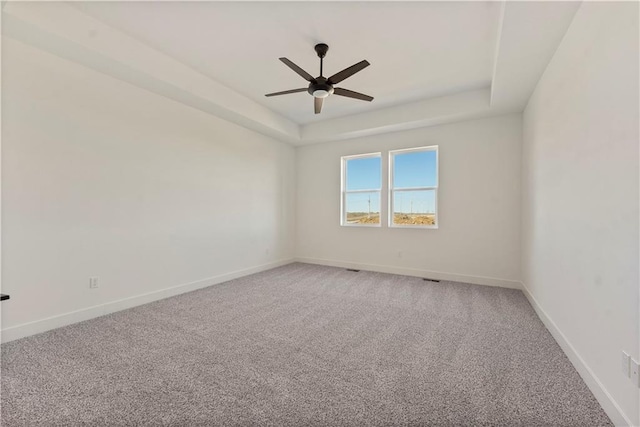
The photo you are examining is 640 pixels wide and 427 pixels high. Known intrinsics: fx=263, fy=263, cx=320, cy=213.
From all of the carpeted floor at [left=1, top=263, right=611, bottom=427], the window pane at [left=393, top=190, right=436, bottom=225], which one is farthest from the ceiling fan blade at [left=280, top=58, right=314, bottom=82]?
the window pane at [left=393, top=190, right=436, bottom=225]

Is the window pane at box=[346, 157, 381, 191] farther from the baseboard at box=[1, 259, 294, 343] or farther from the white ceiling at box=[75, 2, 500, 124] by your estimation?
the baseboard at box=[1, 259, 294, 343]

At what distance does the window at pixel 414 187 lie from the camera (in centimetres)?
467

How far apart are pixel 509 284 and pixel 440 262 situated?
987mm

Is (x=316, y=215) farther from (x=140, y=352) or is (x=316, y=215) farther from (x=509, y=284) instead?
(x=140, y=352)

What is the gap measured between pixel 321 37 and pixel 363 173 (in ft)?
10.0

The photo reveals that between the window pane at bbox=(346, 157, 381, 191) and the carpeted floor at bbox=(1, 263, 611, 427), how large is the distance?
2694 mm

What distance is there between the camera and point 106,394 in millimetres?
1632

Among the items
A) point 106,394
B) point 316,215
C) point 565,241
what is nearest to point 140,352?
point 106,394

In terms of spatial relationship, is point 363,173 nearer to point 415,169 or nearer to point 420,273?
point 415,169

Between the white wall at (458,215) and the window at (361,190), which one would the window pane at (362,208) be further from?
the white wall at (458,215)

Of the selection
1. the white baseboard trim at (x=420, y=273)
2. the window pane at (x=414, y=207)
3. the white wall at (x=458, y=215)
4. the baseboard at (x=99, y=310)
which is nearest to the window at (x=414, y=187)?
the window pane at (x=414, y=207)

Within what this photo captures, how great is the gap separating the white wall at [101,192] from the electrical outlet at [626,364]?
4241 mm

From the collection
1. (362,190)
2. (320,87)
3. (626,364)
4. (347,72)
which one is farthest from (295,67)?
(362,190)

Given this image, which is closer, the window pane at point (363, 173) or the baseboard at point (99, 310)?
the baseboard at point (99, 310)
